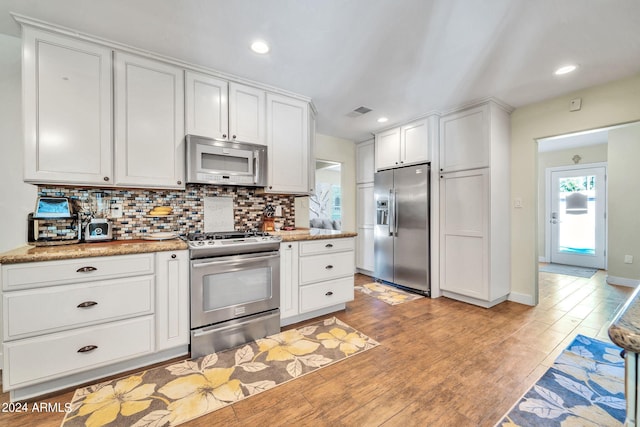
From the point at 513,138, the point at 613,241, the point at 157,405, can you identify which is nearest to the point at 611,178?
the point at 613,241

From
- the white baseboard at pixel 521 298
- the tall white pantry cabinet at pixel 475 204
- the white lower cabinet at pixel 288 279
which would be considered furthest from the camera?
the white baseboard at pixel 521 298

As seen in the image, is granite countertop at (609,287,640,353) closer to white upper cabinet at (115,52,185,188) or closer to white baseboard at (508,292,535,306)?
white upper cabinet at (115,52,185,188)

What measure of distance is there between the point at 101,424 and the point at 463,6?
325cm

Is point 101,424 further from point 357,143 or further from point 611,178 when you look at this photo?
point 611,178

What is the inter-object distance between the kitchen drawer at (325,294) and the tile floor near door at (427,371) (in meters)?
0.24

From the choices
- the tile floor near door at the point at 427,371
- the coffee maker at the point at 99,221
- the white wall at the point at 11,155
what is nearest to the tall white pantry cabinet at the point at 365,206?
the tile floor near door at the point at 427,371

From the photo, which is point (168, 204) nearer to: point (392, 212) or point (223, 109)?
point (223, 109)

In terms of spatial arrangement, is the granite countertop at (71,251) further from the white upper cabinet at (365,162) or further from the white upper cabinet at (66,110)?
the white upper cabinet at (365,162)

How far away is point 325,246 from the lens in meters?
2.79

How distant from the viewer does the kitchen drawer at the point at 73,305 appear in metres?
1.57

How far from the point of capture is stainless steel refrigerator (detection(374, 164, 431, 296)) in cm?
358

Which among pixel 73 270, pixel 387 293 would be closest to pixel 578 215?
pixel 387 293

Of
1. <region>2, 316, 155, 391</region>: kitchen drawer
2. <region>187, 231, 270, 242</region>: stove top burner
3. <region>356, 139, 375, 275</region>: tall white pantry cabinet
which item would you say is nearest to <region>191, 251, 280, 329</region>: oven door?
<region>187, 231, 270, 242</region>: stove top burner

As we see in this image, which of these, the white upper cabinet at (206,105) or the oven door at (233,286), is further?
the white upper cabinet at (206,105)
